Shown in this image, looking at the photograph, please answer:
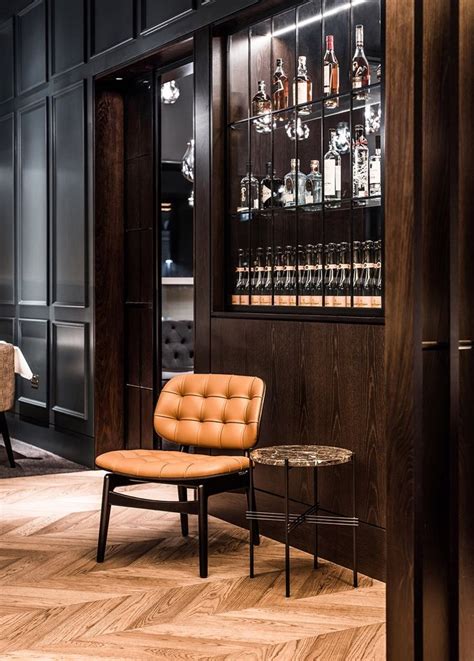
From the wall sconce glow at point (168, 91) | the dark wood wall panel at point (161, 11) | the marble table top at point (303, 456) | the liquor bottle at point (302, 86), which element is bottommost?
the marble table top at point (303, 456)

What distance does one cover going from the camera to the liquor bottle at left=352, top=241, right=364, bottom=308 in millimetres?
4344

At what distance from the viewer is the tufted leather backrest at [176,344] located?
772cm

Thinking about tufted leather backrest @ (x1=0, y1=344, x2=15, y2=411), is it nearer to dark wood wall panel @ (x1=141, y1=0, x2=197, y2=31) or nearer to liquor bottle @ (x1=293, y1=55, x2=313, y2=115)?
dark wood wall panel @ (x1=141, y1=0, x2=197, y2=31)

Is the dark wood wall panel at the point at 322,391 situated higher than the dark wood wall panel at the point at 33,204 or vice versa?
the dark wood wall panel at the point at 33,204

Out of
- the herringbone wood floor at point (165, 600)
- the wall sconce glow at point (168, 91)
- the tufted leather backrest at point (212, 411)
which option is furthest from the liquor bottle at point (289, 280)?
the wall sconce glow at point (168, 91)

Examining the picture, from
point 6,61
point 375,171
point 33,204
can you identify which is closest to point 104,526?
point 375,171

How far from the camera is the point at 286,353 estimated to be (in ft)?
15.1

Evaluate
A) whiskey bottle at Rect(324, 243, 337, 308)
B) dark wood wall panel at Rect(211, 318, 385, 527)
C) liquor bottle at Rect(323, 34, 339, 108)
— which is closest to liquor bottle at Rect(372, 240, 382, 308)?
dark wood wall panel at Rect(211, 318, 385, 527)

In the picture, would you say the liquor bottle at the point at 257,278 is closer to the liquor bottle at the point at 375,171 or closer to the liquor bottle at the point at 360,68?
the liquor bottle at the point at 375,171

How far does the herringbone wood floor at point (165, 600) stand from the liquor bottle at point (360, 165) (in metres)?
1.67

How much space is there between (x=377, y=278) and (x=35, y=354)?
387 centimetres

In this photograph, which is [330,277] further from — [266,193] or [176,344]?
[176,344]

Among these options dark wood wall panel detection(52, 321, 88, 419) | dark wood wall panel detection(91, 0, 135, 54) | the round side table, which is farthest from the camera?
dark wood wall panel detection(52, 321, 88, 419)

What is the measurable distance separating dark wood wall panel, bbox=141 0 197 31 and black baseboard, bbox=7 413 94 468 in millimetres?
2709
